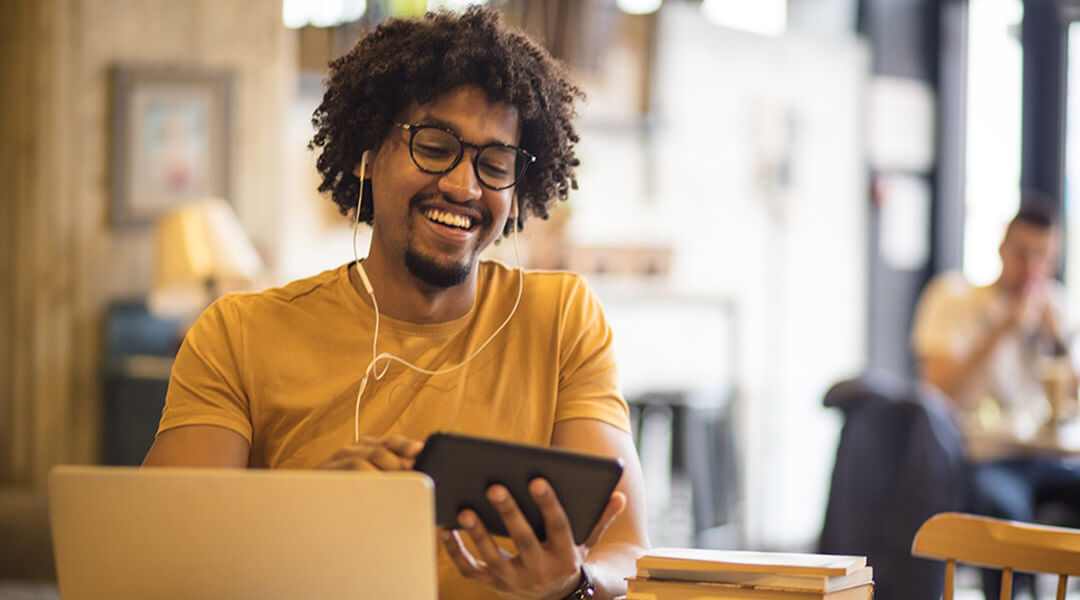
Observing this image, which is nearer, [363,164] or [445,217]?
[445,217]

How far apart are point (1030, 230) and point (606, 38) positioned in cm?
245

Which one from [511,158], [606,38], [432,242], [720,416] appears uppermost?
[606,38]

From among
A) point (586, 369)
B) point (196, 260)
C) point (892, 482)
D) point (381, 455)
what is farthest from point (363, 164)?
point (196, 260)

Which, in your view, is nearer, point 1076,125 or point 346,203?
point 346,203

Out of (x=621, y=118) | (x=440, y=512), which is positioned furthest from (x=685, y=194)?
(x=440, y=512)

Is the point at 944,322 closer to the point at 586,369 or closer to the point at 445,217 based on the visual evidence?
the point at 586,369

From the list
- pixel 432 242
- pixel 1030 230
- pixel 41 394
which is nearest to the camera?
pixel 432 242

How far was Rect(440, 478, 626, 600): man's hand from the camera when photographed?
1122mm

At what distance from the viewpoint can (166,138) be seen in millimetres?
4754

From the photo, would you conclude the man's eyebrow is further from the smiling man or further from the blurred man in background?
the blurred man in background

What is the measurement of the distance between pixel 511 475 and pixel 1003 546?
718mm

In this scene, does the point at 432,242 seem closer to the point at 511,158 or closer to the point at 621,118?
the point at 511,158

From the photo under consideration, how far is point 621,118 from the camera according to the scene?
590 centimetres

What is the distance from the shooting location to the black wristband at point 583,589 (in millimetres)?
1285
